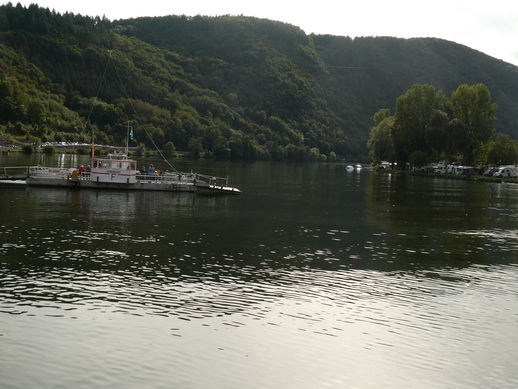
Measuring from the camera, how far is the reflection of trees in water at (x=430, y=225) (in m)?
42.8

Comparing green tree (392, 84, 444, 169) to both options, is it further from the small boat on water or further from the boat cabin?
the boat cabin

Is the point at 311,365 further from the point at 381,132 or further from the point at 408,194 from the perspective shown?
the point at 381,132

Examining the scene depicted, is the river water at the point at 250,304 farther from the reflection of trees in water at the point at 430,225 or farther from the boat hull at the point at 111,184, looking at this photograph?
the boat hull at the point at 111,184

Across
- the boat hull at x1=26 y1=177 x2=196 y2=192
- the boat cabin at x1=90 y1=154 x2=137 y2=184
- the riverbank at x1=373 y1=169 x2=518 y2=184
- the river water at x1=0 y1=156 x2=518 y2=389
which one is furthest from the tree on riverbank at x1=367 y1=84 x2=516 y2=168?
the river water at x1=0 y1=156 x2=518 y2=389

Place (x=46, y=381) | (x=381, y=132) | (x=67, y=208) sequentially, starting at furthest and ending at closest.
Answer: (x=381, y=132)
(x=67, y=208)
(x=46, y=381)

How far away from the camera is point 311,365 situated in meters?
21.1

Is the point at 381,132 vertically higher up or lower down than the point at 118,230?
higher up

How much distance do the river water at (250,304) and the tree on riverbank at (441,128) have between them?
12278 centimetres

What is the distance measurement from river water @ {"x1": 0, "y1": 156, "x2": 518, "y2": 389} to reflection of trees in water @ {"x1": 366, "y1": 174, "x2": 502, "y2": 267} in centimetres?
38

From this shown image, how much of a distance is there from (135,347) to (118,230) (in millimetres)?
27211

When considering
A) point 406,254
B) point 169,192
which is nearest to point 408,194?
point 169,192

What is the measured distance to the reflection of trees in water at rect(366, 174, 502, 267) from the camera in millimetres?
42844

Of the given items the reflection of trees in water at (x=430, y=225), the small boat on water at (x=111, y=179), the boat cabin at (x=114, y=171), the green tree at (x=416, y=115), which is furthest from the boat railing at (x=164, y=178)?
the green tree at (x=416, y=115)

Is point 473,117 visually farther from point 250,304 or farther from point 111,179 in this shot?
point 250,304
